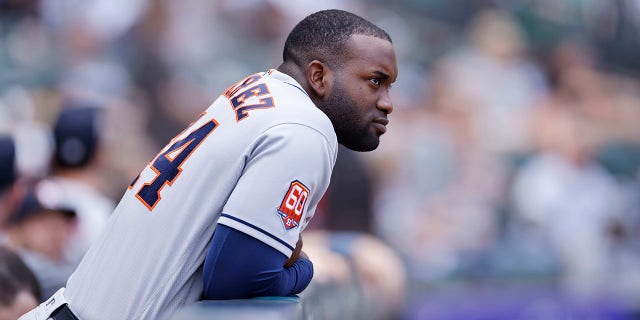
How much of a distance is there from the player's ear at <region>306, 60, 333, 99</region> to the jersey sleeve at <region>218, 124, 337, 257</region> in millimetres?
362

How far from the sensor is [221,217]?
2.00 metres

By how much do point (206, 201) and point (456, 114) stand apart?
22.1 ft

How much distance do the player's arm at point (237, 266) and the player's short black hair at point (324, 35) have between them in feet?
2.37

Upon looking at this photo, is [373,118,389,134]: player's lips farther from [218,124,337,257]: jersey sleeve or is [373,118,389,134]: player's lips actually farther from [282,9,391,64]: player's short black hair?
[218,124,337,257]: jersey sleeve

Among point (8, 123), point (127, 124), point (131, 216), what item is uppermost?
point (127, 124)

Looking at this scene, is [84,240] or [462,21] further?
[462,21]

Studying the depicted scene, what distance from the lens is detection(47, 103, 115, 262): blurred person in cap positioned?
4.70m

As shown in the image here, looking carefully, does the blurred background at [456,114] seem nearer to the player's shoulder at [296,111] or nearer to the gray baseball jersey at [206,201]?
the player's shoulder at [296,111]

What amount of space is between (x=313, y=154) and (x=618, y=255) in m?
6.77

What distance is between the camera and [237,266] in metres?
1.99

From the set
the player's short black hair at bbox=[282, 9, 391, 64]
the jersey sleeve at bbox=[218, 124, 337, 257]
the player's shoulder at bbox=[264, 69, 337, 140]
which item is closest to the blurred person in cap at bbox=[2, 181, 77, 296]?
the player's short black hair at bbox=[282, 9, 391, 64]

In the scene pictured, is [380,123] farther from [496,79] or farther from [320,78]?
[496,79]

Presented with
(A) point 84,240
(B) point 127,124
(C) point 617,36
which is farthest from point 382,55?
(C) point 617,36

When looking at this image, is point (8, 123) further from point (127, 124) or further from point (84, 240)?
point (84, 240)
